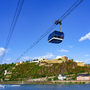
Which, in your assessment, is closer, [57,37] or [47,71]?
[57,37]

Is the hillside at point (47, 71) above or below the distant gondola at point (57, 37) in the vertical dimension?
below

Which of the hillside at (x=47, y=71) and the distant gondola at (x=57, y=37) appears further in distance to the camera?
the hillside at (x=47, y=71)

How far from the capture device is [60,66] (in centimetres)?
13725

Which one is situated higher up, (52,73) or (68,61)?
(68,61)

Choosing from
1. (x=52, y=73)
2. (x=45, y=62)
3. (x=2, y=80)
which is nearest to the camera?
(x=52, y=73)

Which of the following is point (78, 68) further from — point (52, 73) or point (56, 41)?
point (56, 41)

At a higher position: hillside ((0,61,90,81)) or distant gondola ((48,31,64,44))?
distant gondola ((48,31,64,44))

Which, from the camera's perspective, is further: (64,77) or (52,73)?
(52,73)

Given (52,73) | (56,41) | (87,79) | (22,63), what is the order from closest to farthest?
1. (56,41)
2. (87,79)
3. (52,73)
4. (22,63)

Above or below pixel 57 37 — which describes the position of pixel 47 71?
below

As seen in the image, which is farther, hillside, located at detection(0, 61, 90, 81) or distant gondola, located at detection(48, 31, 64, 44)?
hillside, located at detection(0, 61, 90, 81)

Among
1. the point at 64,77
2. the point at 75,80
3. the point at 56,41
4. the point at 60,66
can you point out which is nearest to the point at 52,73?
the point at 60,66

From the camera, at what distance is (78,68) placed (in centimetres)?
13312

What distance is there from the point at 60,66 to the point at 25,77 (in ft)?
124
